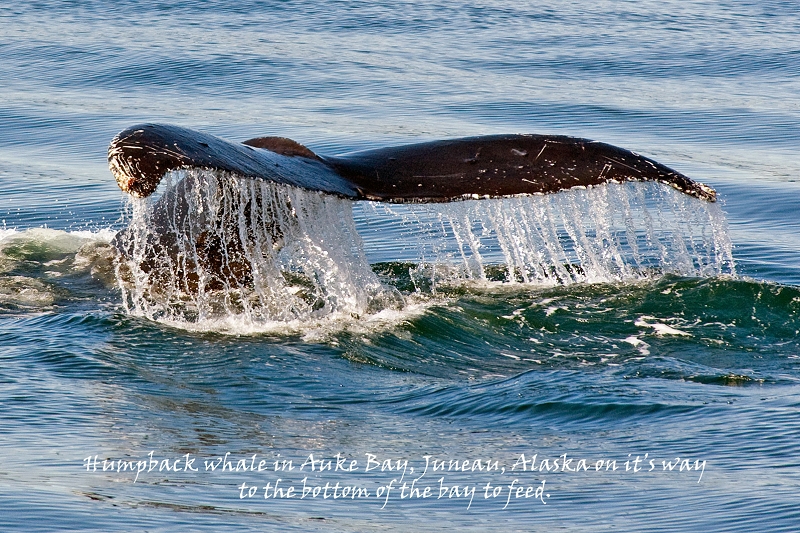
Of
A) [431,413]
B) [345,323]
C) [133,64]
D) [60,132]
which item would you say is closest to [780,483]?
[431,413]

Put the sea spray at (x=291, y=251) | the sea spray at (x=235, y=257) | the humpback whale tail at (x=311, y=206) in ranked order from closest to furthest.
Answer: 1. the humpback whale tail at (x=311, y=206)
2. the sea spray at (x=291, y=251)
3. the sea spray at (x=235, y=257)

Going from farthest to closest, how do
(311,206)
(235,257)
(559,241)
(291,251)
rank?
(559,241) < (291,251) < (235,257) < (311,206)

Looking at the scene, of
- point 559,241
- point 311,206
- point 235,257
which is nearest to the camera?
point 311,206

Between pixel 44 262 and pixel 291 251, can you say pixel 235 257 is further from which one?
pixel 44 262

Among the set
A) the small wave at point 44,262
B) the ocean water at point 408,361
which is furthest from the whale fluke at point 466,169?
the small wave at point 44,262

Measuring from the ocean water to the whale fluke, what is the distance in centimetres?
16

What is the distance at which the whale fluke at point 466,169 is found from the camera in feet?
17.8

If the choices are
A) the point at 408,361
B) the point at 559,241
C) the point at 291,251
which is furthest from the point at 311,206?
the point at 559,241

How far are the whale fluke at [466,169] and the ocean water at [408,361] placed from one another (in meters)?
0.16

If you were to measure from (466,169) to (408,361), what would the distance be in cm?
99

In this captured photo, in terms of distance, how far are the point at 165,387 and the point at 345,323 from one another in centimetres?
132

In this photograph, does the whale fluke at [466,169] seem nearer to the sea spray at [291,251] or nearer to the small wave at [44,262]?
the sea spray at [291,251]

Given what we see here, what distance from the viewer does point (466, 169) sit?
5582 mm

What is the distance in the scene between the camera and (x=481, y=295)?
7090 mm
